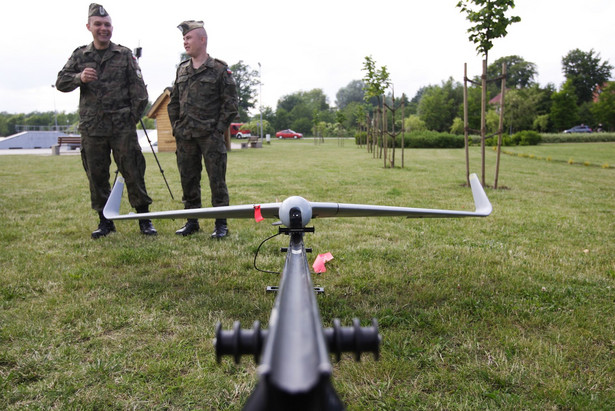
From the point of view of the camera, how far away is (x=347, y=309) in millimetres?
3070

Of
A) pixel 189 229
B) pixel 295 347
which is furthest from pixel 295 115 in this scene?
pixel 295 347

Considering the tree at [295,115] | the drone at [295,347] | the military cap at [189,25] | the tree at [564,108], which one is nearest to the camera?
the drone at [295,347]

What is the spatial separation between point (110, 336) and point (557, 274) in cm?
405

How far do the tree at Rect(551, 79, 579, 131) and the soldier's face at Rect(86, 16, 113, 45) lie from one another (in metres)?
65.4

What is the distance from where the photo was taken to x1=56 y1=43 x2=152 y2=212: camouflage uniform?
5.15 m

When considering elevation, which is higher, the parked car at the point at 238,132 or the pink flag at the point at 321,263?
the parked car at the point at 238,132

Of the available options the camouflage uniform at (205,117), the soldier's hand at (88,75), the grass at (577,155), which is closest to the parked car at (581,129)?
the grass at (577,155)

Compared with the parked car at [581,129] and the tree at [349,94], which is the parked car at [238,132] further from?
the tree at [349,94]

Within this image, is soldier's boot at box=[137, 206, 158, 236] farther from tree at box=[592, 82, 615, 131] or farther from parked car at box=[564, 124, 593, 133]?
parked car at box=[564, 124, 593, 133]

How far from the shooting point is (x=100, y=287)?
141 inches

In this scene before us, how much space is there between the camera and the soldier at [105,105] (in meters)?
5.12

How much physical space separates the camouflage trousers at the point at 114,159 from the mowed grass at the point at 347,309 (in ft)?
1.96

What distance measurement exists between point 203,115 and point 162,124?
83.4ft

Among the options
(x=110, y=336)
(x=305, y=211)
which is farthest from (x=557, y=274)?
(x=110, y=336)
